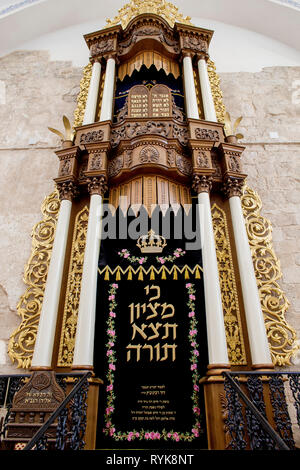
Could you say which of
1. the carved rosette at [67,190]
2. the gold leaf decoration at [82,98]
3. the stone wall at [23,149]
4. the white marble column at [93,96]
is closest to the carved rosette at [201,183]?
the carved rosette at [67,190]

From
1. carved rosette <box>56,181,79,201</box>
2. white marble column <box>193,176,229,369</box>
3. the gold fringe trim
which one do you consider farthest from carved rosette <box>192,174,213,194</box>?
carved rosette <box>56,181,79,201</box>

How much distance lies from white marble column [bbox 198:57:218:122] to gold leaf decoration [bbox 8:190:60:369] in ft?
9.03

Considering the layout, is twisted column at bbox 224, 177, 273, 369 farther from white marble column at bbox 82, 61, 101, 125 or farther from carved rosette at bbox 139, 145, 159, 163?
white marble column at bbox 82, 61, 101, 125

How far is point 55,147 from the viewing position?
18.3 ft

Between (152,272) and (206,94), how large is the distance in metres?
3.20

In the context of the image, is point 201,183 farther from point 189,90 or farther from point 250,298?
point 189,90

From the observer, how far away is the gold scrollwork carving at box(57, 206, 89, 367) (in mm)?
3512

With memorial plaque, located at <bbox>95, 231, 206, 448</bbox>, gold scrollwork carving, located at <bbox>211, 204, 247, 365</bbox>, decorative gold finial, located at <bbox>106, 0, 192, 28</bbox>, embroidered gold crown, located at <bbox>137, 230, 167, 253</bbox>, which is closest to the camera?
memorial plaque, located at <bbox>95, 231, 206, 448</bbox>

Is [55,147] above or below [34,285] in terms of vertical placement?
above

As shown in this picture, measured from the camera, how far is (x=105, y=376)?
334cm

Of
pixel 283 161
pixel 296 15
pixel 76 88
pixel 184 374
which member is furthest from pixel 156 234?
pixel 296 15

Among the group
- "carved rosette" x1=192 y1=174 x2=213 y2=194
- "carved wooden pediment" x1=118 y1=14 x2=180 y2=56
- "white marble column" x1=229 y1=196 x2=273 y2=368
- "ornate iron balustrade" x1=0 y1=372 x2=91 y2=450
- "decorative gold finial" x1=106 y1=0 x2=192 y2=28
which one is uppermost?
"decorative gold finial" x1=106 y1=0 x2=192 y2=28

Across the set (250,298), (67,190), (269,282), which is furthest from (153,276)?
(67,190)

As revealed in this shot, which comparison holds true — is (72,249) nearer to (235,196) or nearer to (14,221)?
(14,221)
